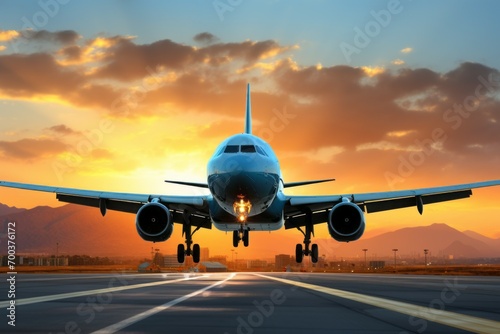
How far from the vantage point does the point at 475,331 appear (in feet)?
27.7

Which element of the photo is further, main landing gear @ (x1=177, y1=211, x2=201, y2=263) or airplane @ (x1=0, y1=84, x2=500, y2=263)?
main landing gear @ (x1=177, y1=211, x2=201, y2=263)

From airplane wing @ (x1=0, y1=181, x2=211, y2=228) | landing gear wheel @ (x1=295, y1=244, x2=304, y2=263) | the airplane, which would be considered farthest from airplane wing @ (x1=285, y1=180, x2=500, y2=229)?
airplane wing @ (x1=0, y1=181, x2=211, y2=228)

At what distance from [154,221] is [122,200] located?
13.8ft

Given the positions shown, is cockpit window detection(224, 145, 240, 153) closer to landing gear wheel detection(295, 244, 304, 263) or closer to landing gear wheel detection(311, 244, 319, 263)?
landing gear wheel detection(311, 244, 319, 263)

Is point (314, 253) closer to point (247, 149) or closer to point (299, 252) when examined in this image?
point (299, 252)

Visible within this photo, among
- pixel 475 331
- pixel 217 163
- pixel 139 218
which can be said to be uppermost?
pixel 217 163

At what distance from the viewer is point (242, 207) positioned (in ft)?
83.8

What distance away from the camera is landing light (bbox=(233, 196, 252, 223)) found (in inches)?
989

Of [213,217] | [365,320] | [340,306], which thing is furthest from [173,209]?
[365,320]

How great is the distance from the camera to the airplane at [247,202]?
24672mm

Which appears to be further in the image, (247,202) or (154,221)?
(154,221)

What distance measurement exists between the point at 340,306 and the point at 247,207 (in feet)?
41.5

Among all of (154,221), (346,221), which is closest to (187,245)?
(154,221)

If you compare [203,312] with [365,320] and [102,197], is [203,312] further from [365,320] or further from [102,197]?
[102,197]
